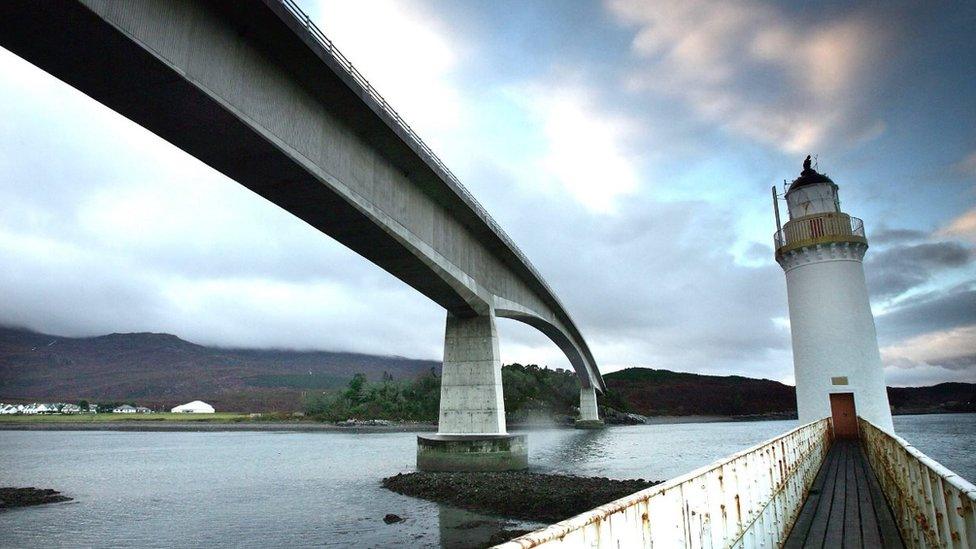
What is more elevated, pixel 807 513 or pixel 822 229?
pixel 822 229

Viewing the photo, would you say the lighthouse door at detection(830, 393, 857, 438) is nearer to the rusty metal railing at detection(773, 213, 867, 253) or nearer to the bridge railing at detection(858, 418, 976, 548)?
the rusty metal railing at detection(773, 213, 867, 253)

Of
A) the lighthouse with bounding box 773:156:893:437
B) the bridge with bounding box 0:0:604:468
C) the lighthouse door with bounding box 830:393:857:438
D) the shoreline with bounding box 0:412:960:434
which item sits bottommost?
the shoreline with bounding box 0:412:960:434

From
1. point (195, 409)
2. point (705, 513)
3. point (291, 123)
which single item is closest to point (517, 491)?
point (291, 123)

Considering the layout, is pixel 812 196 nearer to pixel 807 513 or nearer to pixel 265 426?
pixel 807 513

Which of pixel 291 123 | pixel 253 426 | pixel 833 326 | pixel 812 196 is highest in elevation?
pixel 812 196

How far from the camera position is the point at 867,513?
9.51 m

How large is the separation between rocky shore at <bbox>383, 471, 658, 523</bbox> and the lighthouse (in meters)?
10.6

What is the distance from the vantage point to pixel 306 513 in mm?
18109

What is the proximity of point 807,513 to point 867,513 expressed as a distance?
0.99m

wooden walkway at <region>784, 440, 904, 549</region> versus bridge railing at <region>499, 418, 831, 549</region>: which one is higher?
bridge railing at <region>499, 418, 831, 549</region>

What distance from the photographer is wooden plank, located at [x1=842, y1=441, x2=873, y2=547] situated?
789cm

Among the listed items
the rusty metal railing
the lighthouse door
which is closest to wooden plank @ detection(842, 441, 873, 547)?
the lighthouse door

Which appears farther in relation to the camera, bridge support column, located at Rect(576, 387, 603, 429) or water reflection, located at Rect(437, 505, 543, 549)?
bridge support column, located at Rect(576, 387, 603, 429)

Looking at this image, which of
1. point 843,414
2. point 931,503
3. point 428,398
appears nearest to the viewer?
point 931,503
